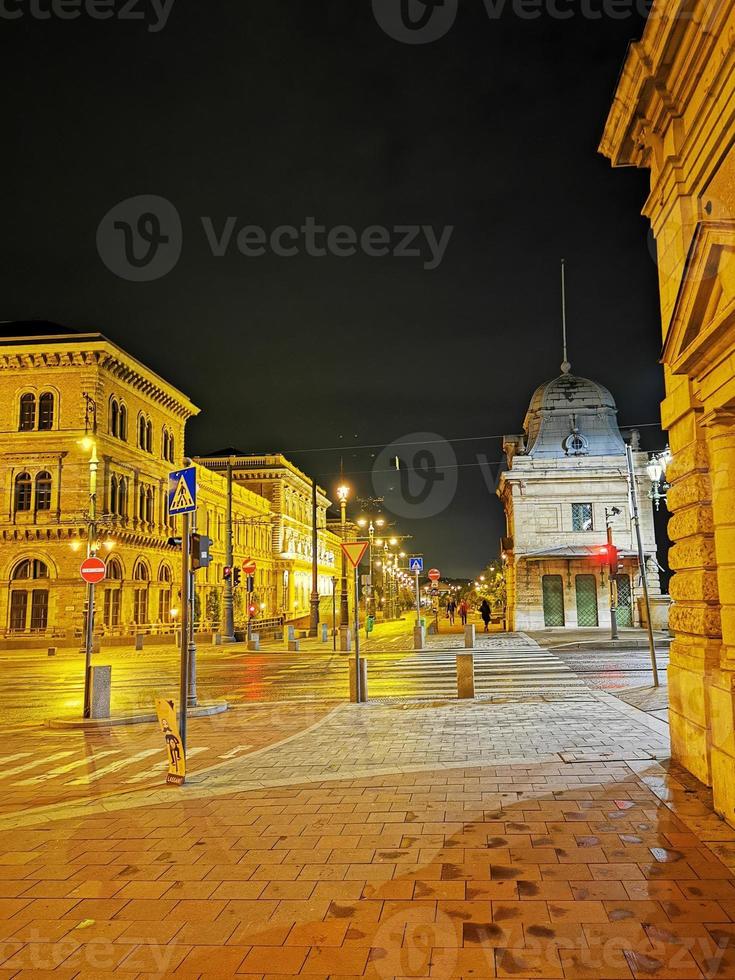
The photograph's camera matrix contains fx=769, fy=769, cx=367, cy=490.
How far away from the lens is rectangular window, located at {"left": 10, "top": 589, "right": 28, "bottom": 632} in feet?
134

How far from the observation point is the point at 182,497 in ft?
31.9

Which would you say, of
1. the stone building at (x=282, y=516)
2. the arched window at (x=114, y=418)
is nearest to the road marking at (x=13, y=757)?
the arched window at (x=114, y=418)

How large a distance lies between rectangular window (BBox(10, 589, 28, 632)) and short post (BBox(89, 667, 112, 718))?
102ft

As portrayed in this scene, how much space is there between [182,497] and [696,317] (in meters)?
6.23

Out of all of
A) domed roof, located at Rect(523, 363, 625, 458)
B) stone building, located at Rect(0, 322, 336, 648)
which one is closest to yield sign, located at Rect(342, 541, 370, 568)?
stone building, located at Rect(0, 322, 336, 648)

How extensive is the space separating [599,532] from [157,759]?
111 feet

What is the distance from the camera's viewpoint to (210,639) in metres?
38.7

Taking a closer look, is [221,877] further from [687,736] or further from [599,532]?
[599,532]

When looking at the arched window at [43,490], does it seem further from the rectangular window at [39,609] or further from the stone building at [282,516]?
the stone building at [282,516]

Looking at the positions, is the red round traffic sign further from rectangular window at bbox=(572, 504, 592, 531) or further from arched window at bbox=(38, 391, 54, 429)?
arched window at bbox=(38, 391, 54, 429)

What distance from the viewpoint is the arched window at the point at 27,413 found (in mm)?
43062

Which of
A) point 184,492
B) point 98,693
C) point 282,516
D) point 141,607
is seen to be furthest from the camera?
point 282,516

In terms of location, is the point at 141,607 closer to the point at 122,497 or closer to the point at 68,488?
the point at 122,497

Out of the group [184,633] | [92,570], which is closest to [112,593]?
[92,570]
